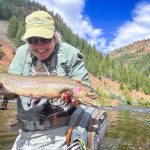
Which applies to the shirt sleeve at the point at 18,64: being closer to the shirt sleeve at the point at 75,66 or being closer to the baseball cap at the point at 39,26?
the baseball cap at the point at 39,26

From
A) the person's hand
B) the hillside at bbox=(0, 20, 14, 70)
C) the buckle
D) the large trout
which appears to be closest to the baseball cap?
the large trout

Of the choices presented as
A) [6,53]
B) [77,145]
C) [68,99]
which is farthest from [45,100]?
[6,53]

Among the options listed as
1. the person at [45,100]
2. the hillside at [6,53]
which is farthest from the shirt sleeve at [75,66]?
the hillside at [6,53]

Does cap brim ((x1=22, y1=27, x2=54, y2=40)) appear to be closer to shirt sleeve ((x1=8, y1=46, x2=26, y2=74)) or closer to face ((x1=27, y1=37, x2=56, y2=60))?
face ((x1=27, y1=37, x2=56, y2=60))

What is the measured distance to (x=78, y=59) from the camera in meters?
6.31

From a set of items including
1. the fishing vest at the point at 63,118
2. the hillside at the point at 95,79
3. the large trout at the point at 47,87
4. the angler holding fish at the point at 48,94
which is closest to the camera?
the large trout at the point at 47,87

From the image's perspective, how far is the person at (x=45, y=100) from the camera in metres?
6.22

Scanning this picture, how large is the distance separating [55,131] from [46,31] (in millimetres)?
1545

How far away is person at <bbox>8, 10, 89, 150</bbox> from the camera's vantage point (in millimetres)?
6223

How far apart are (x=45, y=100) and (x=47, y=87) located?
36 cm

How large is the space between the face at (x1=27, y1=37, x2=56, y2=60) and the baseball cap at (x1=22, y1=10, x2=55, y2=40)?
0.25 ft

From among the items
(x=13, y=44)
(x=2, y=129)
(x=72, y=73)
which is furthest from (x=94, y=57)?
(x=72, y=73)

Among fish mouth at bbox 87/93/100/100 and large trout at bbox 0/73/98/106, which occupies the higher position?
large trout at bbox 0/73/98/106

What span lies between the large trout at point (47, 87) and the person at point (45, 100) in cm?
24
